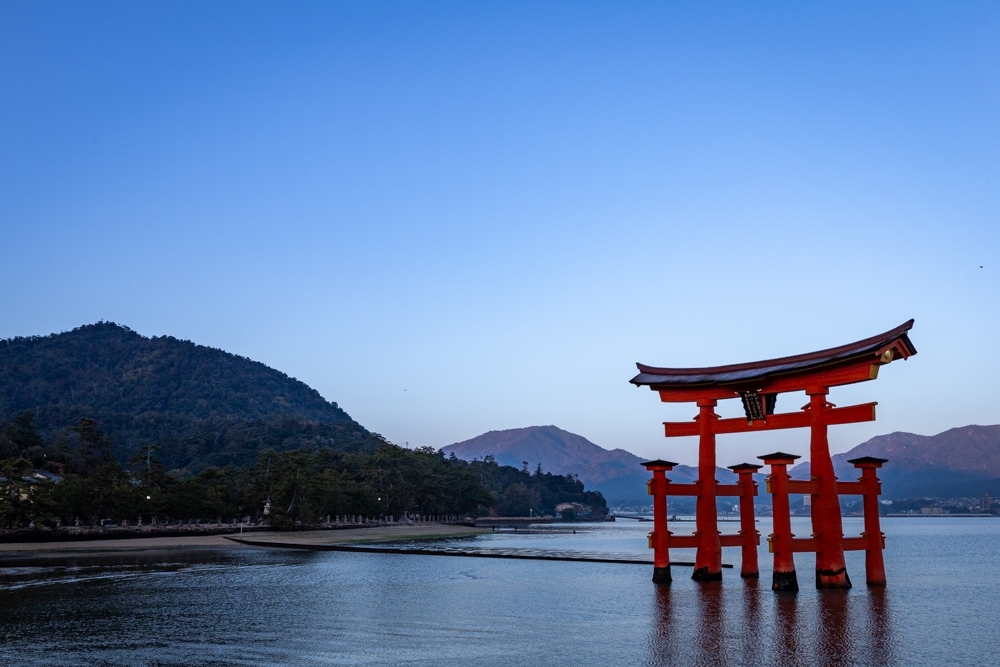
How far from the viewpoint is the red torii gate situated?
2525 cm

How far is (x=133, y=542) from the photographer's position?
6512 cm

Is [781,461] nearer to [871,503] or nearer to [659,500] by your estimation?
[871,503]

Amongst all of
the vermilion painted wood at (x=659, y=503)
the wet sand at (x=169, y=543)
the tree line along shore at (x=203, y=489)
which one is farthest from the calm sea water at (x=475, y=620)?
the tree line along shore at (x=203, y=489)

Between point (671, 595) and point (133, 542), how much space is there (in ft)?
164

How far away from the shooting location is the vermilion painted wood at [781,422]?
82.5 ft

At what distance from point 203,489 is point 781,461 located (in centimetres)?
6953

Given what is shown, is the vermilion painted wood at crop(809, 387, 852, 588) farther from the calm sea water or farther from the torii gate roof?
the calm sea water

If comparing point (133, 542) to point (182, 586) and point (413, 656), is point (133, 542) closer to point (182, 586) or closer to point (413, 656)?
point (182, 586)

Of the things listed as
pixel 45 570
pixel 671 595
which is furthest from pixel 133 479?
pixel 671 595

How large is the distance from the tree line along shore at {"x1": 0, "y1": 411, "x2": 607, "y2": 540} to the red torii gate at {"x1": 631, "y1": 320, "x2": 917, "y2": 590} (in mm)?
51002

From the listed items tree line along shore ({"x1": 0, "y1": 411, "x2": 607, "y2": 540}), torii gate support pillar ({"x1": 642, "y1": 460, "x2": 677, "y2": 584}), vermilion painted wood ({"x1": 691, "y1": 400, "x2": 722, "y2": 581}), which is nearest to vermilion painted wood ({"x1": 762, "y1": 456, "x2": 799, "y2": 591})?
vermilion painted wood ({"x1": 691, "y1": 400, "x2": 722, "y2": 581})

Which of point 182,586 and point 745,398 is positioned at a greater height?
point 745,398

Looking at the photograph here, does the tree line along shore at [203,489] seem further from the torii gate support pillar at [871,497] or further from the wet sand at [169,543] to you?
the torii gate support pillar at [871,497]

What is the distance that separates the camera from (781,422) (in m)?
28.4
